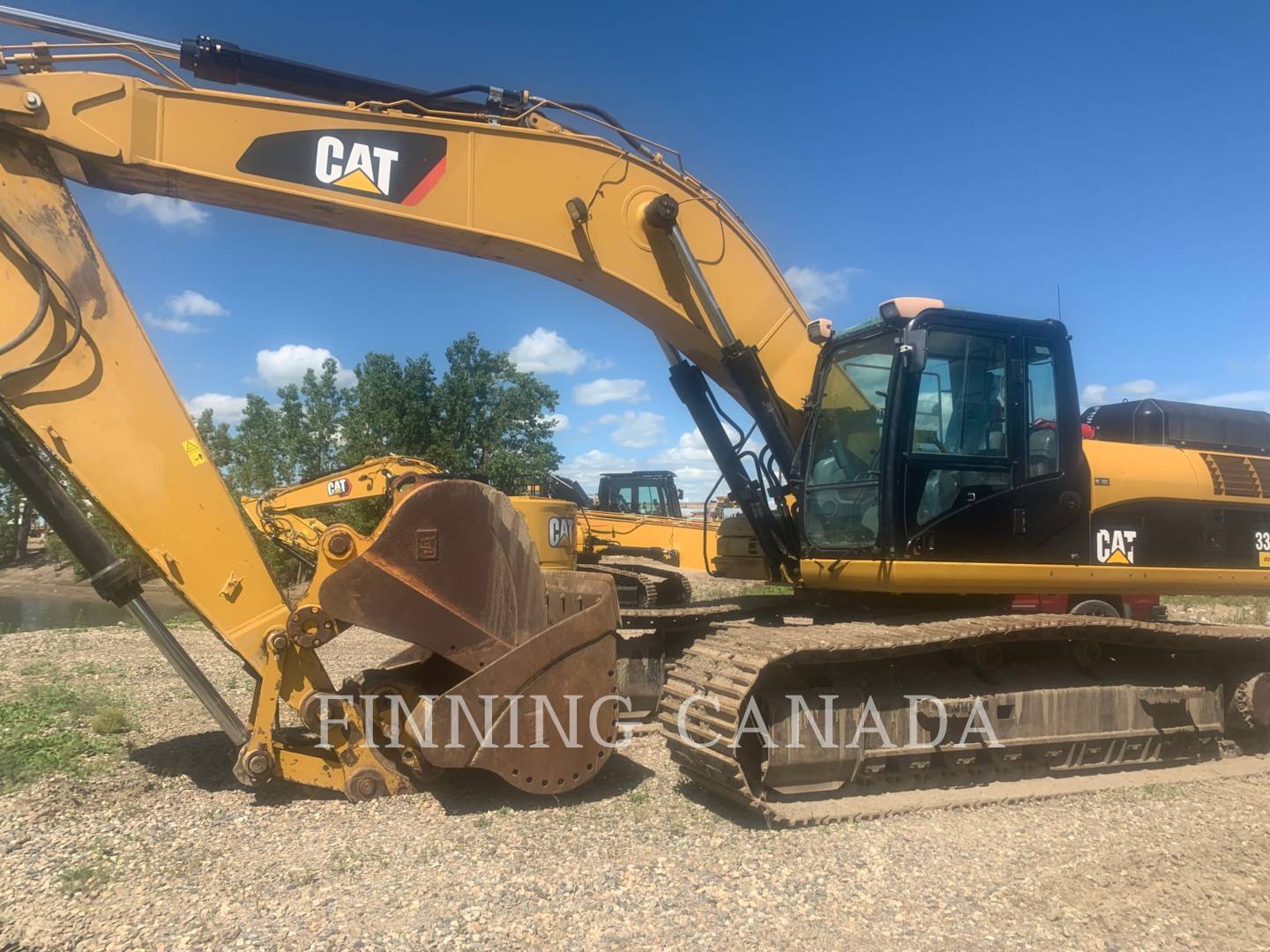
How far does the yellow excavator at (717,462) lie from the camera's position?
14.3 feet

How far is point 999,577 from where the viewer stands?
564 cm

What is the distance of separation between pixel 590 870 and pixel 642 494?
19064mm

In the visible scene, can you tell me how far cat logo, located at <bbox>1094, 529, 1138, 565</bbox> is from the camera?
236 inches

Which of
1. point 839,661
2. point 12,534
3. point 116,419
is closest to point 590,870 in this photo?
point 839,661

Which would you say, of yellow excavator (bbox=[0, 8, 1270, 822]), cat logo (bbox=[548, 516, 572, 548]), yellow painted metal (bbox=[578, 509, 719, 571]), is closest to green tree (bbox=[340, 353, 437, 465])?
yellow painted metal (bbox=[578, 509, 719, 571])

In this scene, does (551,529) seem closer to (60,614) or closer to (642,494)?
(642,494)

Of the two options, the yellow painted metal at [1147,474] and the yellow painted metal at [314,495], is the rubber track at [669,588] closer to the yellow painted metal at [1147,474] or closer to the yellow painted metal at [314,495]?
the yellow painted metal at [314,495]

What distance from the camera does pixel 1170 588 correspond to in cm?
634

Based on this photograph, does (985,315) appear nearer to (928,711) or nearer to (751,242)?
(751,242)

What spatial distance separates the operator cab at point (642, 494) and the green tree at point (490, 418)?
54.8ft

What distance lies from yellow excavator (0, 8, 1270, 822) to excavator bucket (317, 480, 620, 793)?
0.06 feet

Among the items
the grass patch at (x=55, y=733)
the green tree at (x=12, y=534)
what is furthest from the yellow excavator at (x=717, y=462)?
the green tree at (x=12, y=534)

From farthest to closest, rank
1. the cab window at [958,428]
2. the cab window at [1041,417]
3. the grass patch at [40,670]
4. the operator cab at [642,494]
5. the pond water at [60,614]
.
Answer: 1. the operator cab at [642,494]
2. the pond water at [60,614]
3. the grass patch at [40,670]
4. the cab window at [1041,417]
5. the cab window at [958,428]

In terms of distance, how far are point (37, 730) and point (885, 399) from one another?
5978mm
